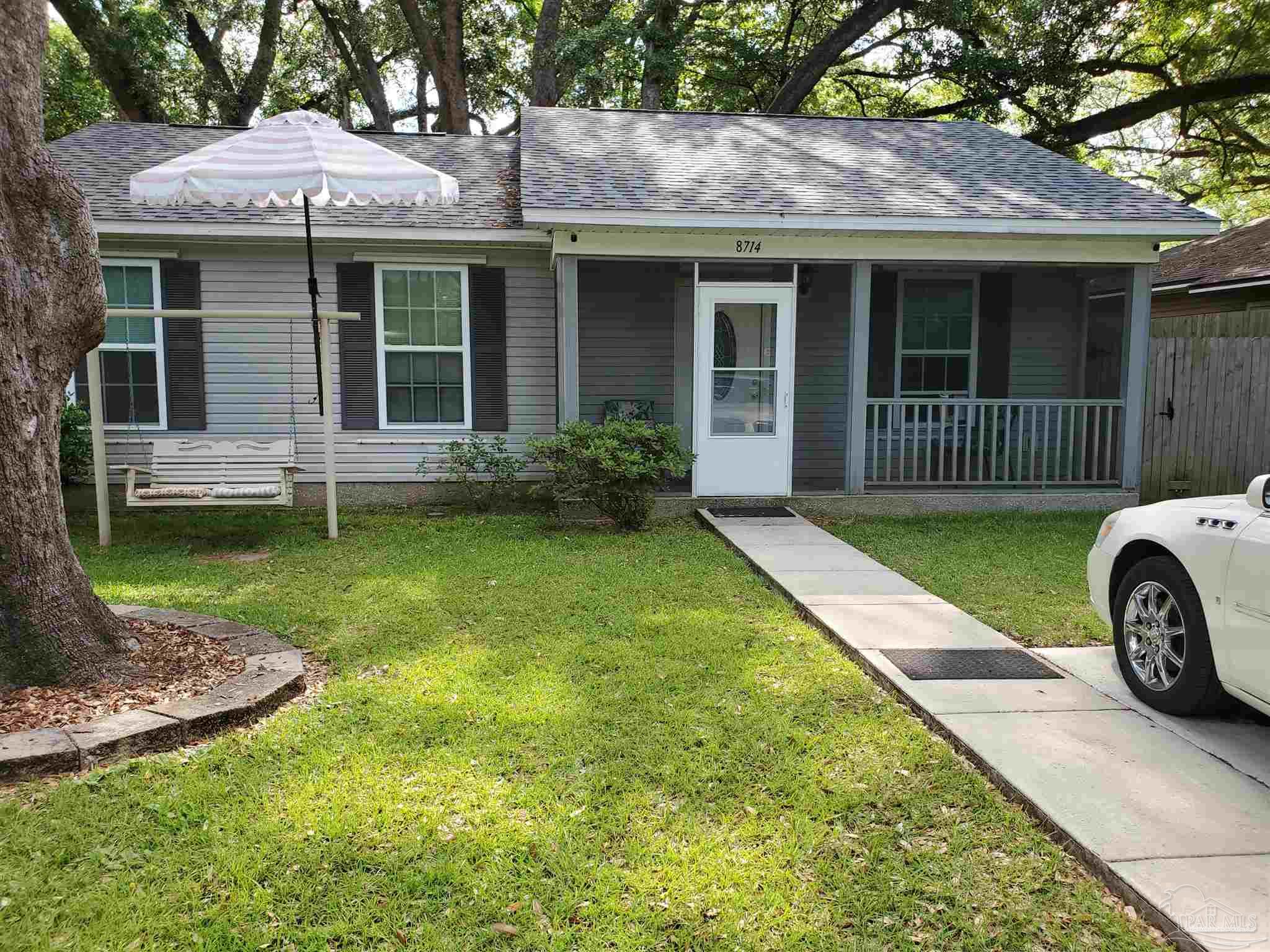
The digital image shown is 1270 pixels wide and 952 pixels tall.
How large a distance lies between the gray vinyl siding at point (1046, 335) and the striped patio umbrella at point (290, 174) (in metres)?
7.45

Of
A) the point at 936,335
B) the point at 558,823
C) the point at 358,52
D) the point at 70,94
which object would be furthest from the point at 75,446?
the point at 358,52

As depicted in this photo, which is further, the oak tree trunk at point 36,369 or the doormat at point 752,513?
the doormat at point 752,513

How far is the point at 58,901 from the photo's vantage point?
2625 millimetres

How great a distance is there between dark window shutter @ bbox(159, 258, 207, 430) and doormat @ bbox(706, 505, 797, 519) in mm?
5475

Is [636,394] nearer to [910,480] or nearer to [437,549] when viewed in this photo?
[910,480]

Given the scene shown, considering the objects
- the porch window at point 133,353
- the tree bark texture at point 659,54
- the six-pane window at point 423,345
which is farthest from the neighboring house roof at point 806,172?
the tree bark texture at point 659,54

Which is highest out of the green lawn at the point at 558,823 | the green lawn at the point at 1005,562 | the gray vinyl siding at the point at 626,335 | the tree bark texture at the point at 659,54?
the tree bark texture at the point at 659,54

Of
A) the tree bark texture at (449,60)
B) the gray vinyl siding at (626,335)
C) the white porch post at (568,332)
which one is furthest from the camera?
the tree bark texture at (449,60)

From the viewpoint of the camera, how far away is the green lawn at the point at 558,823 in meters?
2.56

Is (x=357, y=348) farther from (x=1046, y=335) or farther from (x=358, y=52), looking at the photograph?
(x=358, y=52)

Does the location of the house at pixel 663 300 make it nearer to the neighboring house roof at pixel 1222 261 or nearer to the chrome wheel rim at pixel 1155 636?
the neighboring house roof at pixel 1222 261

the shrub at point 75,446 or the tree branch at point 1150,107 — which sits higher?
the tree branch at point 1150,107

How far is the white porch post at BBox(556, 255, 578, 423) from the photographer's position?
8.63m

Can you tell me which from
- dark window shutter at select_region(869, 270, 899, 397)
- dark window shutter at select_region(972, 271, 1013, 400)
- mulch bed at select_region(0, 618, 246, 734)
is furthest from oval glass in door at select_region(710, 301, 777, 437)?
mulch bed at select_region(0, 618, 246, 734)
